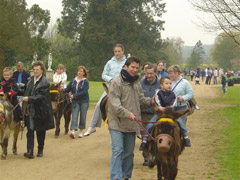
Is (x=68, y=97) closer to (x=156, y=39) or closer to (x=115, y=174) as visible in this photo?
(x=115, y=174)

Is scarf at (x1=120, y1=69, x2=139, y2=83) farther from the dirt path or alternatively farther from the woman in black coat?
the woman in black coat

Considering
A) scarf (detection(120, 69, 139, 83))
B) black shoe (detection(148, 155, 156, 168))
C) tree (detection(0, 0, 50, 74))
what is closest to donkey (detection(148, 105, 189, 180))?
scarf (detection(120, 69, 139, 83))

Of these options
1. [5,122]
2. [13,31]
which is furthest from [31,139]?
[13,31]

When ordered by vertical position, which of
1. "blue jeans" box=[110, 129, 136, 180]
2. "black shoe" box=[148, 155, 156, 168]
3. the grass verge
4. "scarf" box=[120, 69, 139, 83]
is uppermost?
"scarf" box=[120, 69, 139, 83]

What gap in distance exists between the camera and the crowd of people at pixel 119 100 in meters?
7.10

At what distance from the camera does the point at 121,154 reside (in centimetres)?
707

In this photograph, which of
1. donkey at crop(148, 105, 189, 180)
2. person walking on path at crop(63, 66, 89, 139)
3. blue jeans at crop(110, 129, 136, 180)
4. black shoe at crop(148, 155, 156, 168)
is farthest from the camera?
person walking on path at crop(63, 66, 89, 139)

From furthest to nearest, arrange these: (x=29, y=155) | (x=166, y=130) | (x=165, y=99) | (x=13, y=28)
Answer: (x=13, y=28) < (x=29, y=155) < (x=165, y=99) < (x=166, y=130)

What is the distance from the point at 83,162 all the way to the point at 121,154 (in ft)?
9.27

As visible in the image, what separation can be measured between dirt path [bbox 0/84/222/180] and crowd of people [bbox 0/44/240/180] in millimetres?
483

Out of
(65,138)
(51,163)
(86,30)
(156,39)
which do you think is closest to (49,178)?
(51,163)

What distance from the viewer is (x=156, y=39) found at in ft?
254

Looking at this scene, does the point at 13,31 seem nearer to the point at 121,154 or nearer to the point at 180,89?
the point at 180,89

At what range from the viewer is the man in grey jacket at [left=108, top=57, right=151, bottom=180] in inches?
274
